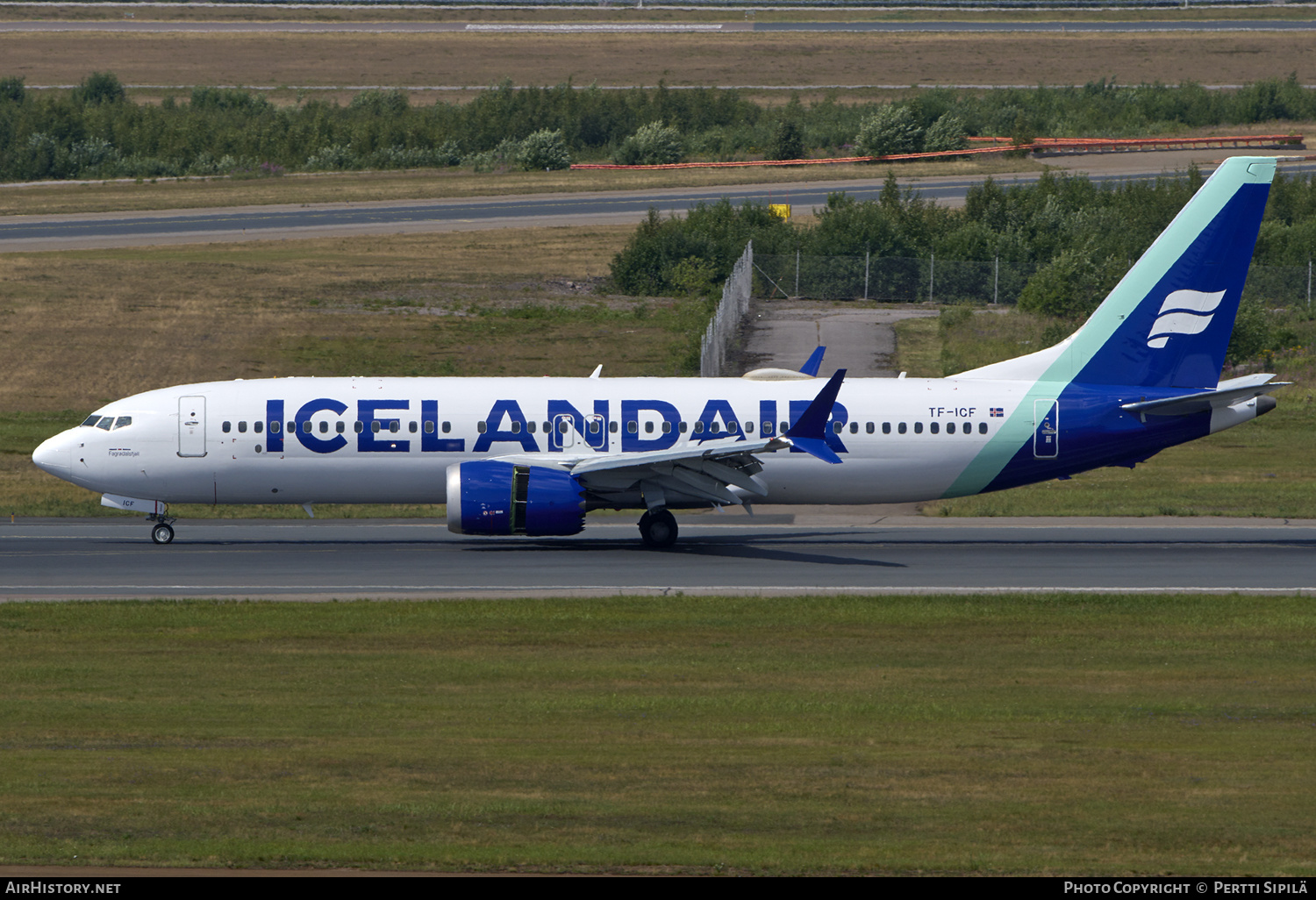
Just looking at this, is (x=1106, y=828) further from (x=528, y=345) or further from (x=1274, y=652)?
(x=528, y=345)

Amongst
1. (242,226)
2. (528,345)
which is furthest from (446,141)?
(528,345)

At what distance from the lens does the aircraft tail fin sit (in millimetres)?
37625

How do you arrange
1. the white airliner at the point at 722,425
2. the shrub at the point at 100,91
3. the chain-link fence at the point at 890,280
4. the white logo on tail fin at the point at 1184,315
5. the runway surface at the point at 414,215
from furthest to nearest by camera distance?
the shrub at the point at 100,91 → the runway surface at the point at 414,215 → the chain-link fence at the point at 890,280 → the white logo on tail fin at the point at 1184,315 → the white airliner at the point at 722,425

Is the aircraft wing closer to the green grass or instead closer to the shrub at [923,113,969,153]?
the green grass

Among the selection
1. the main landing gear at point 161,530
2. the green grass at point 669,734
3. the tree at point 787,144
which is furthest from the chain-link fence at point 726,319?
the tree at point 787,144

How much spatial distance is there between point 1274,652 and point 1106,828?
11.5 meters

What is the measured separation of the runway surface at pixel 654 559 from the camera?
31375 mm

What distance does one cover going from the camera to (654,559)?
35.5m

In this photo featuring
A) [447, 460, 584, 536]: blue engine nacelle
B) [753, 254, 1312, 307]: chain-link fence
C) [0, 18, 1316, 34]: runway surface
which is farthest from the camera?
[0, 18, 1316, 34]: runway surface

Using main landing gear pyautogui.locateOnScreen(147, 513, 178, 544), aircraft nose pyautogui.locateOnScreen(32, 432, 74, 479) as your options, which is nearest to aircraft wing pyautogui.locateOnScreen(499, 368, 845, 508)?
main landing gear pyautogui.locateOnScreen(147, 513, 178, 544)

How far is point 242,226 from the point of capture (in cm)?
8269

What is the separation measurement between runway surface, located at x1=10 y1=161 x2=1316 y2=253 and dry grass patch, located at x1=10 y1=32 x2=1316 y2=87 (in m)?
43.8

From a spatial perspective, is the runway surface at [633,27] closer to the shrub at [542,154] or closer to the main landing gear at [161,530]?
the shrub at [542,154]

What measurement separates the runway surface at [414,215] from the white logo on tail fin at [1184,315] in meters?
48.5
